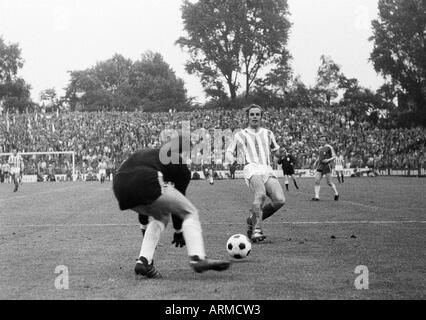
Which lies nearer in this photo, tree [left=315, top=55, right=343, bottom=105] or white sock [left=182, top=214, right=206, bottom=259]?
white sock [left=182, top=214, right=206, bottom=259]

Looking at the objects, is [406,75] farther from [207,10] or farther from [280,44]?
[207,10]

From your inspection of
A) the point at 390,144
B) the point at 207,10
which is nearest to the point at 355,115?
the point at 390,144

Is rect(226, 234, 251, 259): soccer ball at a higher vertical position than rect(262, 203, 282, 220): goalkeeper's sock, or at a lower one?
lower

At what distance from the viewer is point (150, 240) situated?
7.72 m

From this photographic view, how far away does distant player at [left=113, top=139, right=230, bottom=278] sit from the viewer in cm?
737

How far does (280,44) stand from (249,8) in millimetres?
4982

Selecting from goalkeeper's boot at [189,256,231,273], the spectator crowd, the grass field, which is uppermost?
the spectator crowd

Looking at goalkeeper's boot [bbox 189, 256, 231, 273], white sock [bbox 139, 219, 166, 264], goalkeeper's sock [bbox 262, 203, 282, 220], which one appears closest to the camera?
goalkeeper's boot [bbox 189, 256, 231, 273]

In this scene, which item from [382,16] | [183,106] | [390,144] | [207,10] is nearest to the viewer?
[390,144]

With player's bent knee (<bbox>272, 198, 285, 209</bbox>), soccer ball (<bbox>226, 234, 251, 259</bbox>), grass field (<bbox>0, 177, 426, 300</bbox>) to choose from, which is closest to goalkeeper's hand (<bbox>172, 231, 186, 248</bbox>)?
grass field (<bbox>0, 177, 426, 300</bbox>)

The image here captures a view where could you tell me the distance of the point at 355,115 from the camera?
196 ft

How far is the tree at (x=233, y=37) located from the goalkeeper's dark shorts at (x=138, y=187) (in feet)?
207

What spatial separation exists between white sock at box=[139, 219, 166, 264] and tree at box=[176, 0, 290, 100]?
62.9 meters

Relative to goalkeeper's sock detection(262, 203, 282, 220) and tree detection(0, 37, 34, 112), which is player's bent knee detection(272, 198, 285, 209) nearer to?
goalkeeper's sock detection(262, 203, 282, 220)
